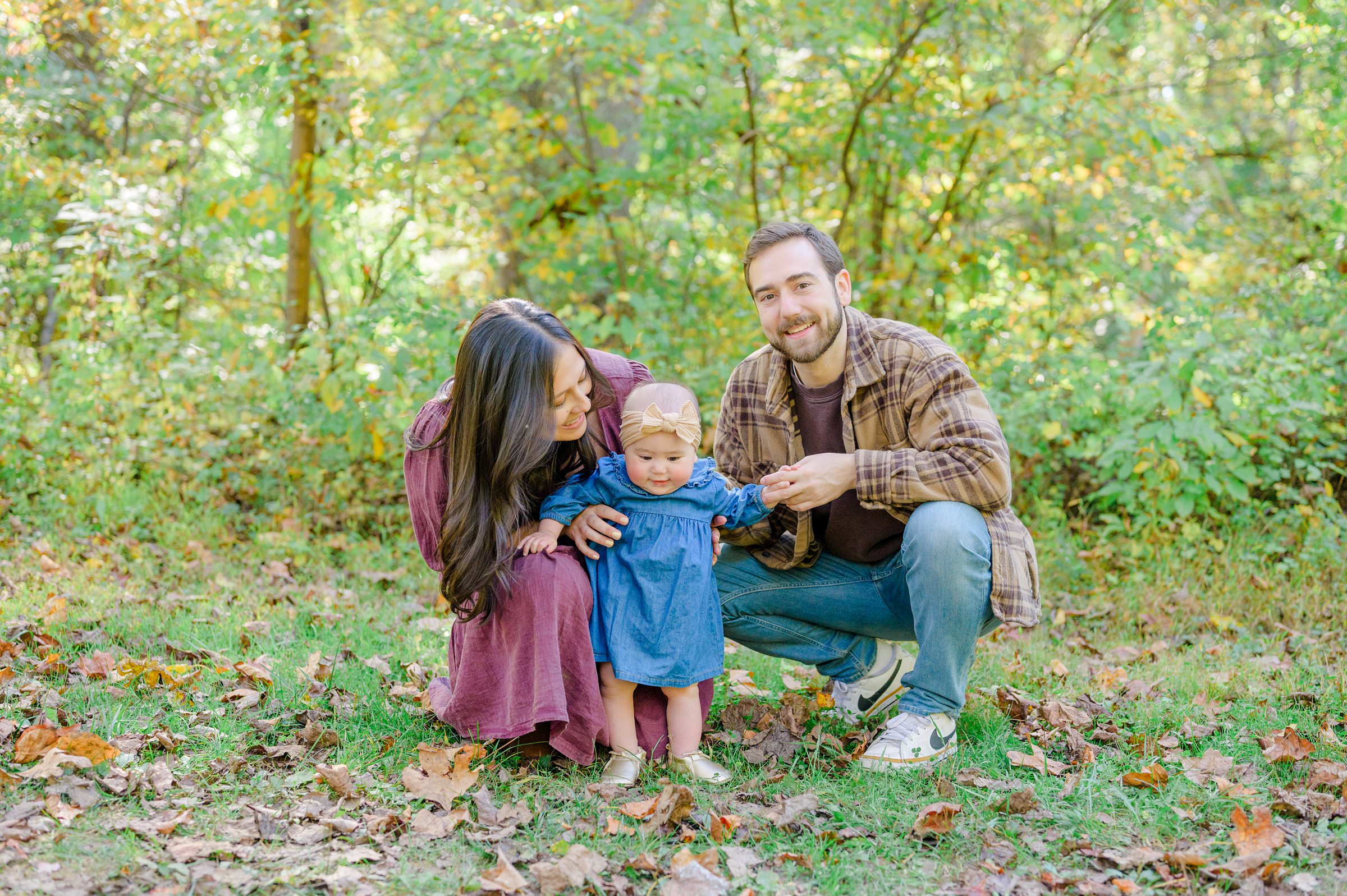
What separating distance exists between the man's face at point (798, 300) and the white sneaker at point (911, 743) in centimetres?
114

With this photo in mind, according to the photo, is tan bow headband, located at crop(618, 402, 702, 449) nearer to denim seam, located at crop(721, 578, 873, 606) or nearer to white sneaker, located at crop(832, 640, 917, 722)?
denim seam, located at crop(721, 578, 873, 606)

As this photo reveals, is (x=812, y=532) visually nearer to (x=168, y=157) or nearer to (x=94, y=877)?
(x=94, y=877)

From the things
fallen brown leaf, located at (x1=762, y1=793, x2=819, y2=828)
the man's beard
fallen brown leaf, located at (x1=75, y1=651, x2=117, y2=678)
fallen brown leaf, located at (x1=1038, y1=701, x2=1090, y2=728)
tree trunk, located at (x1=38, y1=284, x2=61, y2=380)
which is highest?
tree trunk, located at (x1=38, y1=284, x2=61, y2=380)

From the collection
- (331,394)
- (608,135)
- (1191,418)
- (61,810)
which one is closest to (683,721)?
(61,810)

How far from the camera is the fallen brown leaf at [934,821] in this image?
8.37 feet

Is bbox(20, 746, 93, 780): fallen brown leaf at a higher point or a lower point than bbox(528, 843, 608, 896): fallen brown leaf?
higher

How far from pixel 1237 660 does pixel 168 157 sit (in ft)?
25.0

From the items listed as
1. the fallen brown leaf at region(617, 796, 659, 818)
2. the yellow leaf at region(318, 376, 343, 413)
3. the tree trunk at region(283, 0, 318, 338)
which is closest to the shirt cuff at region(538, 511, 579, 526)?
the fallen brown leaf at region(617, 796, 659, 818)

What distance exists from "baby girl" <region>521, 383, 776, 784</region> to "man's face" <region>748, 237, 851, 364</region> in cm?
47

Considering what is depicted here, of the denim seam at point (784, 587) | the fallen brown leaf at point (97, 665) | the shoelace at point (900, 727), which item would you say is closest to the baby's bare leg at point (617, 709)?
the denim seam at point (784, 587)

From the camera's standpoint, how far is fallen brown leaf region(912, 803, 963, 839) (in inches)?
100

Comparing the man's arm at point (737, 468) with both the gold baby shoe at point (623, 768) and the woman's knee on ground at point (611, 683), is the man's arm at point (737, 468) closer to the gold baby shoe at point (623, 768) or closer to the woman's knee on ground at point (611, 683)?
the woman's knee on ground at point (611, 683)

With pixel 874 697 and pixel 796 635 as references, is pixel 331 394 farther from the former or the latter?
pixel 874 697

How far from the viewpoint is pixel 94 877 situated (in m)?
2.22
